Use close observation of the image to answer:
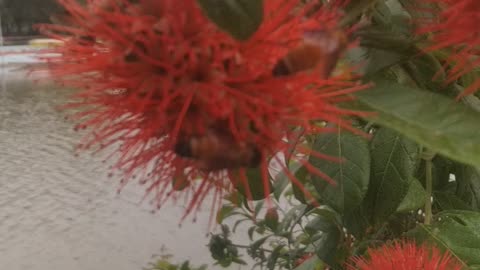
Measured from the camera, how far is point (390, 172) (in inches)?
19.7

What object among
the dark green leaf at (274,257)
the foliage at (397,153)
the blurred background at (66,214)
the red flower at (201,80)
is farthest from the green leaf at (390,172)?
the blurred background at (66,214)

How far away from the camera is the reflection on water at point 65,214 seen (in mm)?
1297

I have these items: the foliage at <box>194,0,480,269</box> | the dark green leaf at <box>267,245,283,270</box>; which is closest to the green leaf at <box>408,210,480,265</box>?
the foliage at <box>194,0,480,269</box>

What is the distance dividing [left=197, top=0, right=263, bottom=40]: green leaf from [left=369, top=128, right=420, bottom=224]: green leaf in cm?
30

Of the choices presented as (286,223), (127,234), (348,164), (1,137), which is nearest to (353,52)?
(348,164)

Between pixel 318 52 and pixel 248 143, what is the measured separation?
0.17 ft

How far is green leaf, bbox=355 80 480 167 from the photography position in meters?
0.23

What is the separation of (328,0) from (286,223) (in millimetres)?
684

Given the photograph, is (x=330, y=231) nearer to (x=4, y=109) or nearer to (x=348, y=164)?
(x=348, y=164)

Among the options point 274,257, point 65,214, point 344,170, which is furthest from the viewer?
point 65,214

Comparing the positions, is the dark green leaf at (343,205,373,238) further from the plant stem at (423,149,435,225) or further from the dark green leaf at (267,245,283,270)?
the dark green leaf at (267,245,283,270)

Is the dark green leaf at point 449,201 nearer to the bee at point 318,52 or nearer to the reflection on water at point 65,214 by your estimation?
the bee at point 318,52

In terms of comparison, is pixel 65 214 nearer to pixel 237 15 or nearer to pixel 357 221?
pixel 357 221

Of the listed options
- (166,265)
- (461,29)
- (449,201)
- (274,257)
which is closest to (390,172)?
(449,201)
